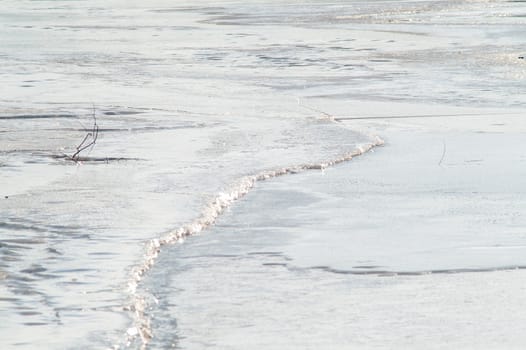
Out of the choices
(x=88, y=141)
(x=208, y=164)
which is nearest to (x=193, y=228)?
(x=208, y=164)

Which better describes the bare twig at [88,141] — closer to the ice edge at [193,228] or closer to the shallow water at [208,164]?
the shallow water at [208,164]

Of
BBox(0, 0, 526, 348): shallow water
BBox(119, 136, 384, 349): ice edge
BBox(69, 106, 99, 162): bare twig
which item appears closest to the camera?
BBox(119, 136, 384, 349): ice edge

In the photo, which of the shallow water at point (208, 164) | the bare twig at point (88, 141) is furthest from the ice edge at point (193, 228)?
the bare twig at point (88, 141)

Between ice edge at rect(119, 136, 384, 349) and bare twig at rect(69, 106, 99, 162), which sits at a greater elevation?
ice edge at rect(119, 136, 384, 349)

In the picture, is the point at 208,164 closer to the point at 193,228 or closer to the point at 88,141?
the point at 88,141

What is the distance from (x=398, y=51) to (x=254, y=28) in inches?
270

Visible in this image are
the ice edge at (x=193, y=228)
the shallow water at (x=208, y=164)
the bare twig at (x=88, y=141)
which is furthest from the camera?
the bare twig at (x=88, y=141)

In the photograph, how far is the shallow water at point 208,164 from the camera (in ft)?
18.3

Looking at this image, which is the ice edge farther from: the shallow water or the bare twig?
the bare twig

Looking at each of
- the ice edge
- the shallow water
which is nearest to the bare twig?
the shallow water

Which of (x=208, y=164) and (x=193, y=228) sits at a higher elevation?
(x=193, y=228)

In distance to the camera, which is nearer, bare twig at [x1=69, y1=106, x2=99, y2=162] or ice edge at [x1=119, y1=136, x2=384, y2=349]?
ice edge at [x1=119, y1=136, x2=384, y2=349]

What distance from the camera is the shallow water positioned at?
5582 mm

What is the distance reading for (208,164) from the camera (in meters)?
8.82
